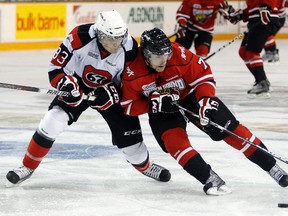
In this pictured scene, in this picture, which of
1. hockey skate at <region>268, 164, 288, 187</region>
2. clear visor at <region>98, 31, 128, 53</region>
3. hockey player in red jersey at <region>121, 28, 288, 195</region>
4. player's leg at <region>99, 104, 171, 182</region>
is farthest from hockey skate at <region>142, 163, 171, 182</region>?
clear visor at <region>98, 31, 128, 53</region>

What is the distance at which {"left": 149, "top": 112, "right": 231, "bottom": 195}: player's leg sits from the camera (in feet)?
12.7

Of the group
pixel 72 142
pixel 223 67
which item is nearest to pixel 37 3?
pixel 223 67

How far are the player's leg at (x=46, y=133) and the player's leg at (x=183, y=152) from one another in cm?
39

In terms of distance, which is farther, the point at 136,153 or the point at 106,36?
the point at 136,153

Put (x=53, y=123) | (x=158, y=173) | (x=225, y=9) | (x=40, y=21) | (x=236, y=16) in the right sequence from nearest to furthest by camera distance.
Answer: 1. (x=53, y=123)
2. (x=158, y=173)
3. (x=236, y=16)
4. (x=225, y=9)
5. (x=40, y=21)

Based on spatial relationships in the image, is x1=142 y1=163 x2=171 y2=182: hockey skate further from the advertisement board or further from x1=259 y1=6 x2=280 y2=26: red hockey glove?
the advertisement board

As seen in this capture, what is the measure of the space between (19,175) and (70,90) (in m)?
0.47

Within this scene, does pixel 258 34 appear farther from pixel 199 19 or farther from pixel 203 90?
pixel 203 90

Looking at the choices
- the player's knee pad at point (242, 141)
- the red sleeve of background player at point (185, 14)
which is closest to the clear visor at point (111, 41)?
the player's knee pad at point (242, 141)

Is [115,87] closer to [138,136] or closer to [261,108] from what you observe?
[138,136]

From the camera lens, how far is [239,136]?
12.8ft

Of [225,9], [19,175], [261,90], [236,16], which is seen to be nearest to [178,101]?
[19,175]

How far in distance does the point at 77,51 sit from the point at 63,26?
22.1 ft

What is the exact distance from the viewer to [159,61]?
380 cm
